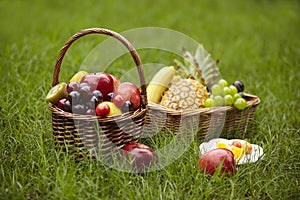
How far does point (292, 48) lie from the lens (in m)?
5.89

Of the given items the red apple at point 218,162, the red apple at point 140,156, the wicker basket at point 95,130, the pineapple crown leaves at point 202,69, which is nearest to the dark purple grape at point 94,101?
the wicker basket at point 95,130

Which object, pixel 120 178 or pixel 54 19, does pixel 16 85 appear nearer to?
pixel 120 178

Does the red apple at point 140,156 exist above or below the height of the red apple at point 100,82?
below

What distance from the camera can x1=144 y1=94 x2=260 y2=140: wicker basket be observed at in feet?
10.6

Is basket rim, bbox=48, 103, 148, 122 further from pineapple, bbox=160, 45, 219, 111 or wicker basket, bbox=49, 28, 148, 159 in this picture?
pineapple, bbox=160, 45, 219, 111

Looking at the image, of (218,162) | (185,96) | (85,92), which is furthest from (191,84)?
(85,92)

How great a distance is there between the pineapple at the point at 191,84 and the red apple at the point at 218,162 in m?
0.72

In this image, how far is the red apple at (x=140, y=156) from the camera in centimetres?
272

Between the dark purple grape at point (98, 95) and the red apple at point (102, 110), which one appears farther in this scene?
the dark purple grape at point (98, 95)

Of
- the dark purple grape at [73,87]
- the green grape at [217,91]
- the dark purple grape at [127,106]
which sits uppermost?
the dark purple grape at [73,87]

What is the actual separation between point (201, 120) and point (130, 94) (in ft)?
2.45

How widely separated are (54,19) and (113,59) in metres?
2.30

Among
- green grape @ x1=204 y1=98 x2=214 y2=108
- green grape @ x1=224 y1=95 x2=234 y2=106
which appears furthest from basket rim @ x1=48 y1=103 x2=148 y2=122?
green grape @ x1=224 y1=95 x2=234 y2=106

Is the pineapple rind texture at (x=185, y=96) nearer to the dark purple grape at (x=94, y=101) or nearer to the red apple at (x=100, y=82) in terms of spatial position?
the red apple at (x=100, y=82)
